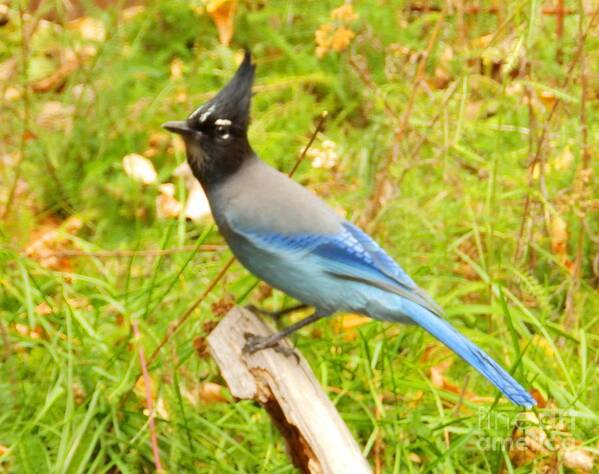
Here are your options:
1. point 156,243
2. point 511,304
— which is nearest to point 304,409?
point 511,304

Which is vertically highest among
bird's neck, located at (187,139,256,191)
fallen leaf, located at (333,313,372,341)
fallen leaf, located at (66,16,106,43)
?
bird's neck, located at (187,139,256,191)

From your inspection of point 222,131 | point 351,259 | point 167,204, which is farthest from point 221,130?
point 167,204

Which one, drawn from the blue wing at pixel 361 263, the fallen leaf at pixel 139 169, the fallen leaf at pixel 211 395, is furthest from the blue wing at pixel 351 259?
the fallen leaf at pixel 139 169

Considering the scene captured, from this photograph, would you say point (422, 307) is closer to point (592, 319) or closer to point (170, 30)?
point (592, 319)

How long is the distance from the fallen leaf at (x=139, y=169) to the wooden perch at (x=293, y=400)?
5.16 feet

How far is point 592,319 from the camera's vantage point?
3572 mm

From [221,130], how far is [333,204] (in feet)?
3.84

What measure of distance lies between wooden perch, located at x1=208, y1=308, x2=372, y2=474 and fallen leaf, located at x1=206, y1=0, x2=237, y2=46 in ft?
6.44

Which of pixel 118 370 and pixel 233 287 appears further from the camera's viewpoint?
pixel 233 287

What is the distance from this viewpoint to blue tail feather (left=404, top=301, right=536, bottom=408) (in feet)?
8.36

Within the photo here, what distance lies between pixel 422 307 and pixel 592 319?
3.26 feet

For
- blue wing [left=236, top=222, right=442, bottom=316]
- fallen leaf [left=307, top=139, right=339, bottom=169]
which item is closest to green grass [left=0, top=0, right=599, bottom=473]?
fallen leaf [left=307, top=139, right=339, bottom=169]

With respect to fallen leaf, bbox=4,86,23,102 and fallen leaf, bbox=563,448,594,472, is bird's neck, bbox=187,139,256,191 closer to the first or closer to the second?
fallen leaf, bbox=563,448,594,472

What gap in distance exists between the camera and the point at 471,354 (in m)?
2.63
